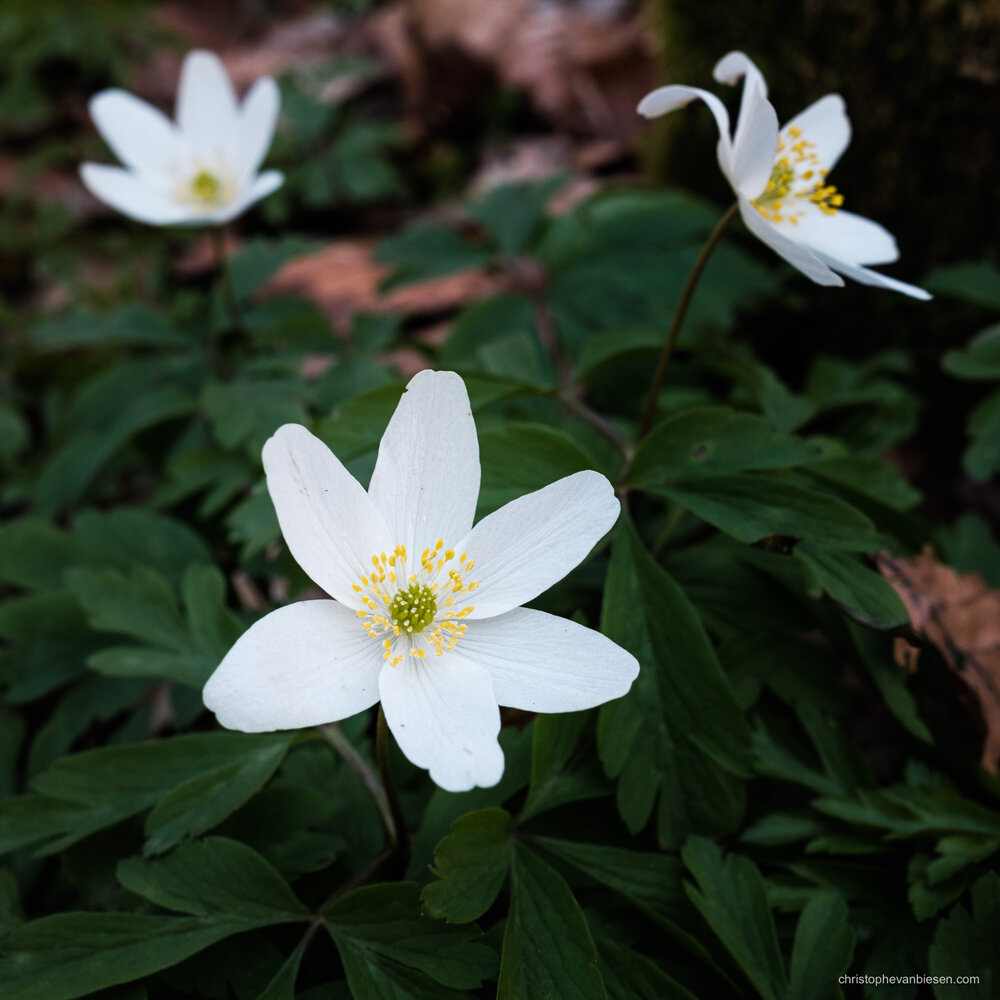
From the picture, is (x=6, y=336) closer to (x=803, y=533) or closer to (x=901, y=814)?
(x=803, y=533)

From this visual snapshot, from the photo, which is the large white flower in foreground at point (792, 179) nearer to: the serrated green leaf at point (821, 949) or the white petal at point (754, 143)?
the white petal at point (754, 143)

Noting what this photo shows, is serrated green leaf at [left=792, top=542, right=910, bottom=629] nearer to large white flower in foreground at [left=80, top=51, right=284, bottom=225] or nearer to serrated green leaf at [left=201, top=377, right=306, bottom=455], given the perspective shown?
serrated green leaf at [left=201, top=377, right=306, bottom=455]

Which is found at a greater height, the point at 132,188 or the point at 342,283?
the point at 132,188

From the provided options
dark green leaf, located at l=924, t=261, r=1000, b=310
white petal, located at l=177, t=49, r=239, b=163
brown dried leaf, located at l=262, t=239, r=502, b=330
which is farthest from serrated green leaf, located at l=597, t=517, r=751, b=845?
brown dried leaf, located at l=262, t=239, r=502, b=330

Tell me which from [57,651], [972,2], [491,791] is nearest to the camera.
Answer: [491,791]

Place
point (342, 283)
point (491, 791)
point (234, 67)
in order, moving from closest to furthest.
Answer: point (491, 791) → point (342, 283) → point (234, 67)

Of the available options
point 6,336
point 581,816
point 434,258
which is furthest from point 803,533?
point 6,336
